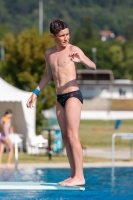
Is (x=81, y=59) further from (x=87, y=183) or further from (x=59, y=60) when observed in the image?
(x=87, y=183)

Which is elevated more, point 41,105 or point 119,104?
point 41,105

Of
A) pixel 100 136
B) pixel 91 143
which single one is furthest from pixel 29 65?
pixel 100 136

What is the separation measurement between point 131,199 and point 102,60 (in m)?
118

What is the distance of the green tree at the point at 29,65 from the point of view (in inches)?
1068

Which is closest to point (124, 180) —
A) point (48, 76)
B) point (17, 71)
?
point (48, 76)

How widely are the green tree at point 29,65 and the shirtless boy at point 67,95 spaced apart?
18730mm

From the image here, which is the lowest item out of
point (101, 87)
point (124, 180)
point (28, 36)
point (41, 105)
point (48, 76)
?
point (101, 87)

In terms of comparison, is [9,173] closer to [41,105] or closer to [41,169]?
[41,169]

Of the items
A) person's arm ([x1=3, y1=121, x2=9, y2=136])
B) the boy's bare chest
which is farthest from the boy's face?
person's arm ([x1=3, y1=121, x2=9, y2=136])

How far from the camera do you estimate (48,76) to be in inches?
320

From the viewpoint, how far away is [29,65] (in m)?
27.8

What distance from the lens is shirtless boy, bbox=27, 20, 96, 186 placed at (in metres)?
7.69

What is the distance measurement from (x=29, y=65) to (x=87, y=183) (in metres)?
16.1

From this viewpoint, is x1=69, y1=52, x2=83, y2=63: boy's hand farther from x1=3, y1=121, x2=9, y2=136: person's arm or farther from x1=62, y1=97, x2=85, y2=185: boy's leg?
x1=3, y1=121, x2=9, y2=136: person's arm
